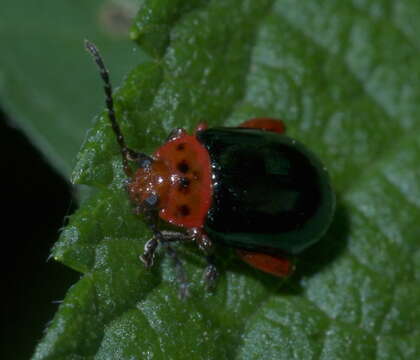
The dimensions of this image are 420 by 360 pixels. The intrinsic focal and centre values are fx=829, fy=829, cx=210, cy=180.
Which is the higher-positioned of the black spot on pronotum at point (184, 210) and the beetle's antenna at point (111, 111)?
the beetle's antenna at point (111, 111)

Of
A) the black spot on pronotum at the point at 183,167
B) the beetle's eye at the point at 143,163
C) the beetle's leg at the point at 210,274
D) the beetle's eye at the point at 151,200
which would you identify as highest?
the beetle's eye at the point at 143,163

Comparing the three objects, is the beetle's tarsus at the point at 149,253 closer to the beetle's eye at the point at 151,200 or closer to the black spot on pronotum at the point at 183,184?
the beetle's eye at the point at 151,200

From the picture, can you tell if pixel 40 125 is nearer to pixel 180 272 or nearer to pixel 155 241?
pixel 155 241

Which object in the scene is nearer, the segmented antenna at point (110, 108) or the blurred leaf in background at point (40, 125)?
the segmented antenna at point (110, 108)

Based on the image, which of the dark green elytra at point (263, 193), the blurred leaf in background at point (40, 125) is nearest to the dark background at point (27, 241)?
the blurred leaf in background at point (40, 125)

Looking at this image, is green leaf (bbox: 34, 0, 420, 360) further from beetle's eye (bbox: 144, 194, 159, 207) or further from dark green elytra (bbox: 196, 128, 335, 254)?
dark green elytra (bbox: 196, 128, 335, 254)

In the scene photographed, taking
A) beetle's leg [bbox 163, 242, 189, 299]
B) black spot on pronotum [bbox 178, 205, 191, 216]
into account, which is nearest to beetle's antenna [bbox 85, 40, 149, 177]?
black spot on pronotum [bbox 178, 205, 191, 216]

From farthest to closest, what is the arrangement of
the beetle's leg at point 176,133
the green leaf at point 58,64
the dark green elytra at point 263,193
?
the green leaf at point 58,64 → the beetle's leg at point 176,133 → the dark green elytra at point 263,193

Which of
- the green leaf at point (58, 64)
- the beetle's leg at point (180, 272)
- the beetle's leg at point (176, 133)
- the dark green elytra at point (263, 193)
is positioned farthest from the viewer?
the green leaf at point (58, 64)
